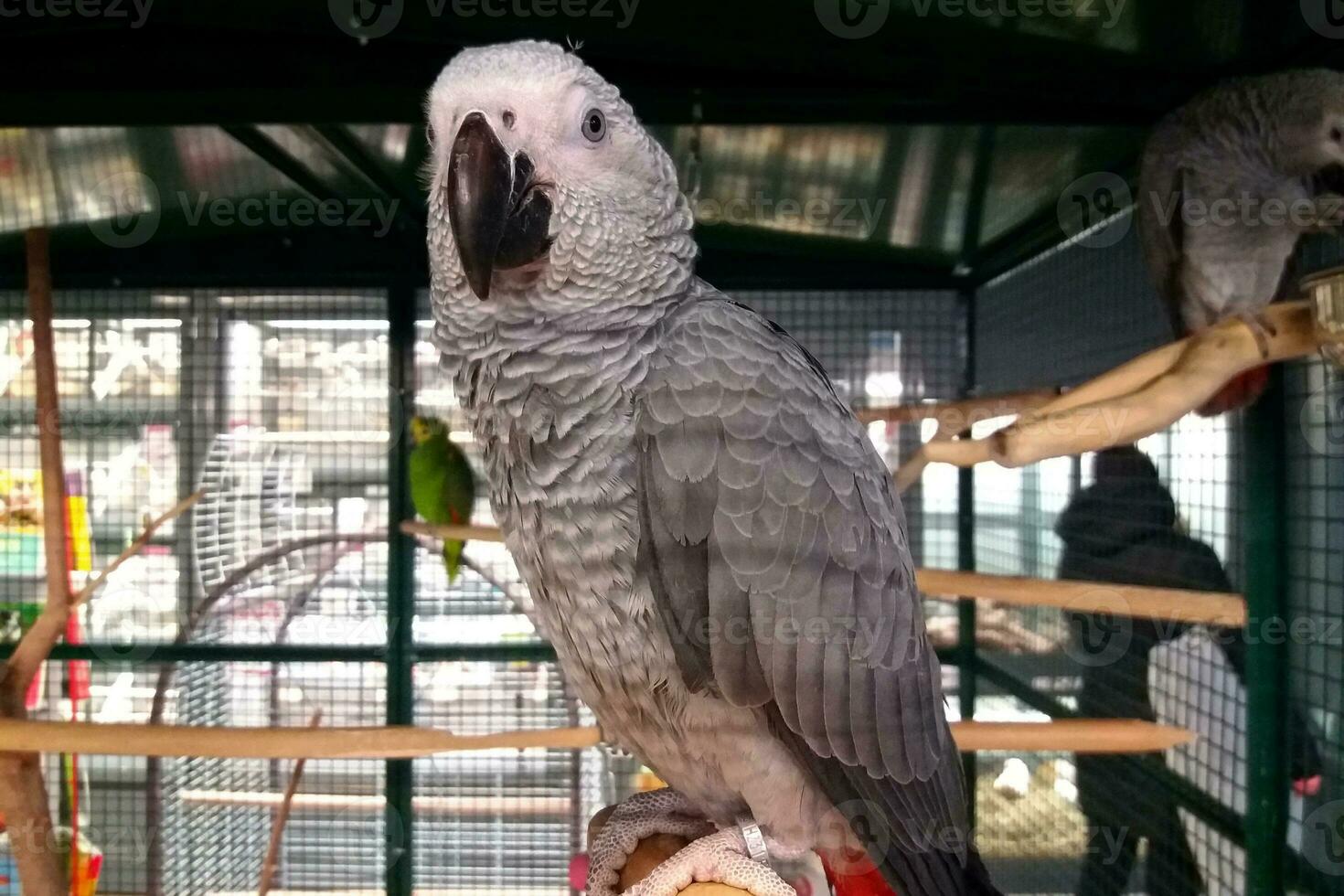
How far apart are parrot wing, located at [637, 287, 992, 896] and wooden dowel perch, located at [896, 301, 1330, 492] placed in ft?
0.70

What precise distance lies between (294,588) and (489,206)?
→ 5.36 feet

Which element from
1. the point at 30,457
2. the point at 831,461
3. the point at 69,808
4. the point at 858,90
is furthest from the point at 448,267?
the point at 69,808

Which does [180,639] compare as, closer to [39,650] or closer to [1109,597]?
[39,650]

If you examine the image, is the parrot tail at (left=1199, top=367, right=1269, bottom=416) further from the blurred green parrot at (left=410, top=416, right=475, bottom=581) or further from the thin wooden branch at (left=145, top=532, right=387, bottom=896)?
the thin wooden branch at (left=145, top=532, right=387, bottom=896)

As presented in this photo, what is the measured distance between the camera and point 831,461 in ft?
2.34

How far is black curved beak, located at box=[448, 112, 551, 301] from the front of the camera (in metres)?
0.59
